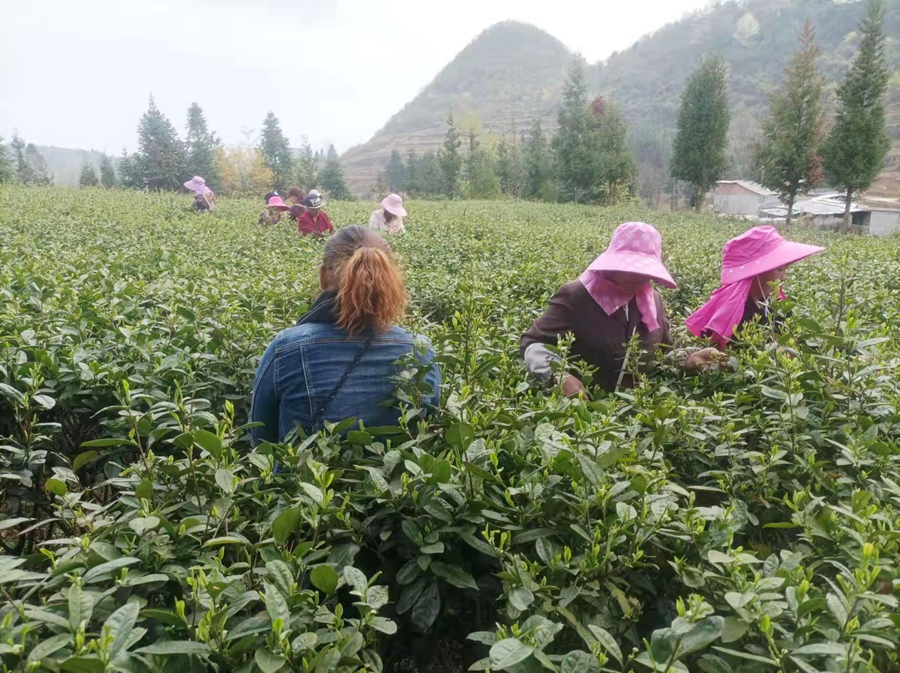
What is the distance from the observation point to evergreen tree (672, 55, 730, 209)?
33531 mm

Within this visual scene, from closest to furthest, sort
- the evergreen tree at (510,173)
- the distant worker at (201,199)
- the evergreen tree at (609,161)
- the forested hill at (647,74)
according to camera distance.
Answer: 1. the distant worker at (201,199)
2. the evergreen tree at (609,161)
3. the evergreen tree at (510,173)
4. the forested hill at (647,74)

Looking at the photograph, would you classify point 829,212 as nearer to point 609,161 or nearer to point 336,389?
point 609,161

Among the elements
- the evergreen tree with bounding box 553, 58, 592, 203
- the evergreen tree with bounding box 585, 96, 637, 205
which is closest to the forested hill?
the evergreen tree with bounding box 585, 96, 637, 205

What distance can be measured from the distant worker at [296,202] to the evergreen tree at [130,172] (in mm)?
38109

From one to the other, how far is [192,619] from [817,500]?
4.23 ft

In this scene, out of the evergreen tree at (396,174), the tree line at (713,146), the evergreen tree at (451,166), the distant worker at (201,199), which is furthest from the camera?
the evergreen tree at (396,174)

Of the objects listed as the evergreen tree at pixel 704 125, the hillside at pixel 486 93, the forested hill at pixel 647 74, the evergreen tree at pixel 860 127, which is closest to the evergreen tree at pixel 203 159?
the evergreen tree at pixel 704 125

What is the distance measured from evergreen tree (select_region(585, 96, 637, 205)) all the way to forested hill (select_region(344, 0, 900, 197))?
2635cm

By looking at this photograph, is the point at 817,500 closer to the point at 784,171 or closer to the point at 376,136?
the point at 784,171

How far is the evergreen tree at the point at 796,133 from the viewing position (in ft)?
89.9

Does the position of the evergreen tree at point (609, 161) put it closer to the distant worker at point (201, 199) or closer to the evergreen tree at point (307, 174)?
the evergreen tree at point (307, 174)

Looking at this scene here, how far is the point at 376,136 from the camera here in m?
157

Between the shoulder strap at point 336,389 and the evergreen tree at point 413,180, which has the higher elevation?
the evergreen tree at point 413,180

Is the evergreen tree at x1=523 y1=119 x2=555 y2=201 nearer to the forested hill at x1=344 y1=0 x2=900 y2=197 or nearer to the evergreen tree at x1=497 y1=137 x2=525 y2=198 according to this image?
the evergreen tree at x1=497 y1=137 x2=525 y2=198
